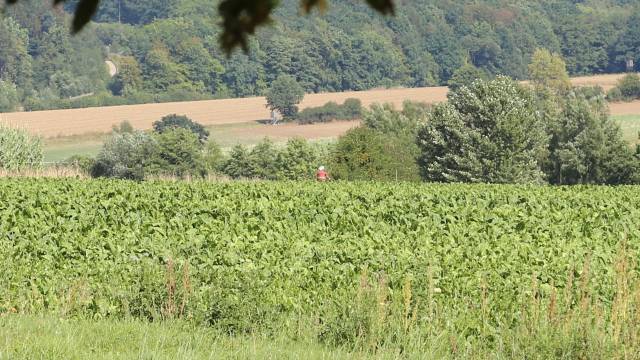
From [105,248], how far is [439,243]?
421 cm

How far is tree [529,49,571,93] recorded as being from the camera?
5989 inches

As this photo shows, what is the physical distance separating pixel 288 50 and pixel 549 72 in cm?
3690

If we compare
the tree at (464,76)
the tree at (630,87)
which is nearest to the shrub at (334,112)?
the tree at (464,76)

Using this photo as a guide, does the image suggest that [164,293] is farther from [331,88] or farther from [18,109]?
[331,88]

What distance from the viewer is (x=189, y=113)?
122 meters

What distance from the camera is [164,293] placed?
30.6ft

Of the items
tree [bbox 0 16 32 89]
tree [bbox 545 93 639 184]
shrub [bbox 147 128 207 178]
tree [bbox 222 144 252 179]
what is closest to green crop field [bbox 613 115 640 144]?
tree [bbox 545 93 639 184]

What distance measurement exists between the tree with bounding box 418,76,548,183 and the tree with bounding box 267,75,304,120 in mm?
70674

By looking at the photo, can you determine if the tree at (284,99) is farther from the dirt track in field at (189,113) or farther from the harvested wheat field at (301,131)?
the harvested wheat field at (301,131)

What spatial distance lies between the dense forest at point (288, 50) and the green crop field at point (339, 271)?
10641cm

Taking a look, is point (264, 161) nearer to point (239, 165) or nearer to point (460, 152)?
point (239, 165)

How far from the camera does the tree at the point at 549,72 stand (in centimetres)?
15212

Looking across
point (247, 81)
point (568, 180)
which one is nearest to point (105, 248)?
point (568, 180)

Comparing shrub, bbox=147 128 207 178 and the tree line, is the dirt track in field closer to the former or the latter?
shrub, bbox=147 128 207 178
